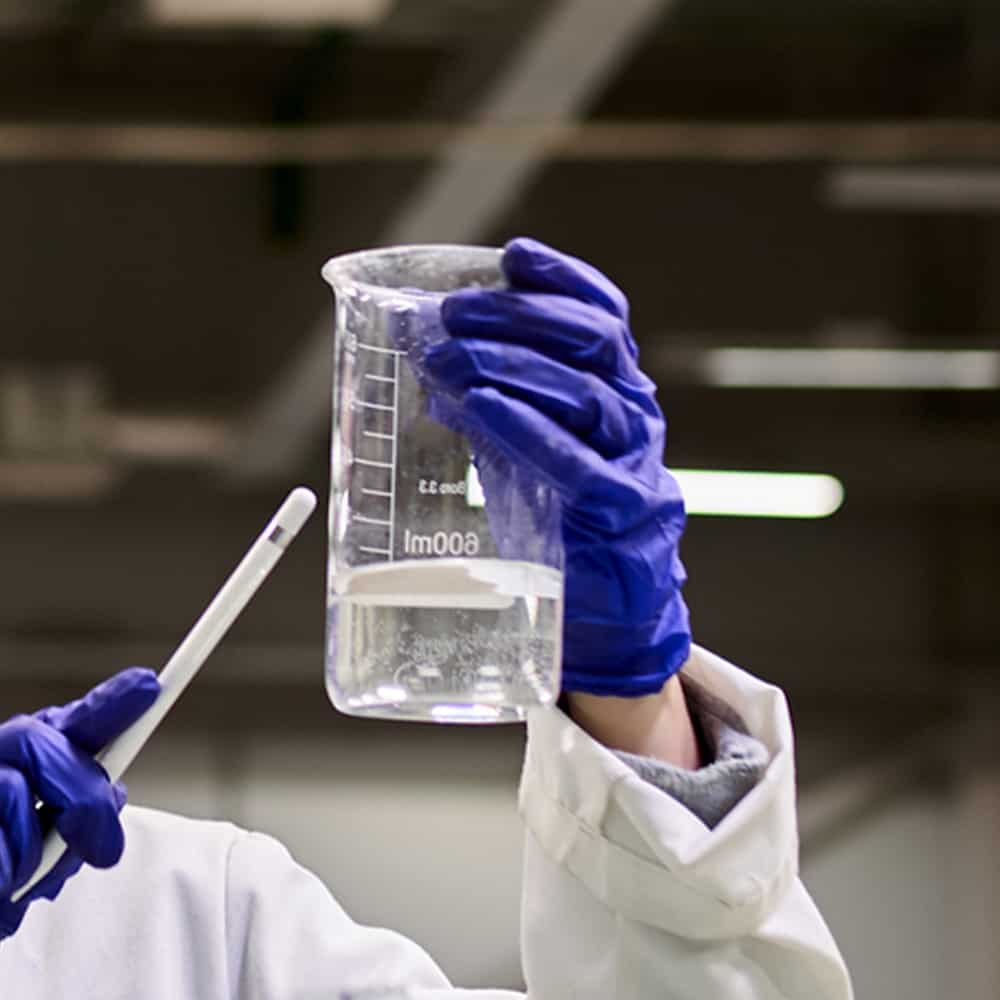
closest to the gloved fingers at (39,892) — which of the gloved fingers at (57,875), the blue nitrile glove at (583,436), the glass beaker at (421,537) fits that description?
the gloved fingers at (57,875)

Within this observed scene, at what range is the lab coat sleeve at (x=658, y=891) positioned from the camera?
0.98 meters

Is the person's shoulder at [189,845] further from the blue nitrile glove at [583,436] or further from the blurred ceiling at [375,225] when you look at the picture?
the blurred ceiling at [375,225]

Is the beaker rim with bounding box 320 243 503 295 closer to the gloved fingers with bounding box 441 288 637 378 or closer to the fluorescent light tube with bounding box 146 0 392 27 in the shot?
the gloved fingers with bounding box 441 288 637 378

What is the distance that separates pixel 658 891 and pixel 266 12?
290cm

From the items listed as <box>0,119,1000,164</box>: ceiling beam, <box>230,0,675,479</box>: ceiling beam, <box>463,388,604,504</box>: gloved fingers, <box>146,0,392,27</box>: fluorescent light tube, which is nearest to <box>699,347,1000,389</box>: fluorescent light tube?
<box>0,119,1000,164</box>: ceiling beam

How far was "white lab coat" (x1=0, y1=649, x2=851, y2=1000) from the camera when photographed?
988 millimetres

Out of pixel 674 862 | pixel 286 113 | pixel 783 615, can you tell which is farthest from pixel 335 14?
pixel 674 862

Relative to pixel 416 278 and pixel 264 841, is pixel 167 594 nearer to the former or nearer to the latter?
pixel 264 841

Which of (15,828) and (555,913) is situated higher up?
(15,828)

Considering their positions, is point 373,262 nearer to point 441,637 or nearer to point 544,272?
point 544,272

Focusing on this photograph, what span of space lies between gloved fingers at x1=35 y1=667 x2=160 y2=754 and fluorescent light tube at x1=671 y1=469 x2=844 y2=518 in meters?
3.27

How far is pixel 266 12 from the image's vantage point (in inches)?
138

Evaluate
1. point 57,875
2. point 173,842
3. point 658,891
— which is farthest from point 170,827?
point 658,891

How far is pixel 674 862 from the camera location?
3.18 feet
